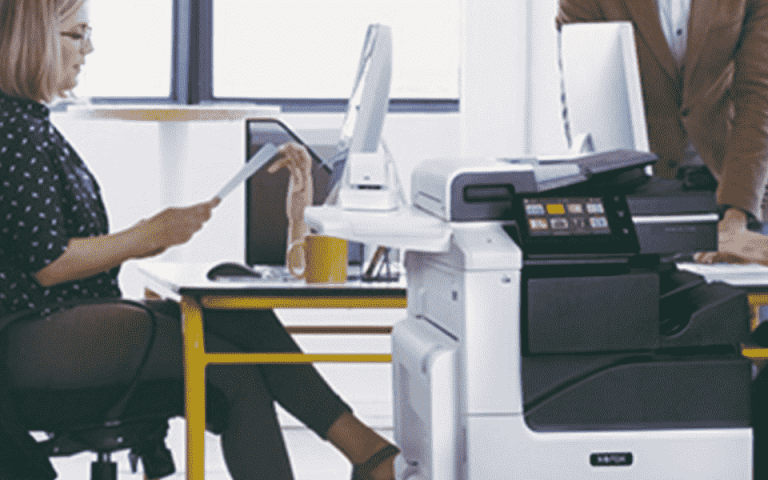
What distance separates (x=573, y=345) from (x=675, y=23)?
3.94 feet

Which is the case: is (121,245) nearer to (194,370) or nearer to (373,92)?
(194,370)

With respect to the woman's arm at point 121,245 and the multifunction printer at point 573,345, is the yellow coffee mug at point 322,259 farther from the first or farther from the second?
the multifunction printer at point 573,345

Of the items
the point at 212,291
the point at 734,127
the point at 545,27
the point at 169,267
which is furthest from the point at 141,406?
the point at 545,27

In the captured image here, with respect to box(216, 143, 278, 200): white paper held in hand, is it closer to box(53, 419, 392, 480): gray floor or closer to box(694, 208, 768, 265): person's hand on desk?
box(694, 208, 768, 265): person's hand on desk

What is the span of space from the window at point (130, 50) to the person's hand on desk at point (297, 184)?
185 centimetres

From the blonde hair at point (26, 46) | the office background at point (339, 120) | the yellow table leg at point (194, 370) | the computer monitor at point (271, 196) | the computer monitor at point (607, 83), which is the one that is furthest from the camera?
the office background at point (339, 120)

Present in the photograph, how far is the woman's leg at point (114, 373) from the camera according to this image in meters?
1.56

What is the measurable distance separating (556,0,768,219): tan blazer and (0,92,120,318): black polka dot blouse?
1.26 metres

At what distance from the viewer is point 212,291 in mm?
1618

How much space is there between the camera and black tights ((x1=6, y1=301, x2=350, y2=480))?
1.56 meters

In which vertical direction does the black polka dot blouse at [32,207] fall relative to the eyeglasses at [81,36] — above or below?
below

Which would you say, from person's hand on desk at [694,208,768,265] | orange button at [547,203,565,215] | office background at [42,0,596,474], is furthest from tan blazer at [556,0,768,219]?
office background at [42,0,596,474]

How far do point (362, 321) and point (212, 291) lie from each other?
6.19ft

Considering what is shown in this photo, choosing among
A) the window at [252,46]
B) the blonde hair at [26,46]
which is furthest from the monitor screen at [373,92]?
the window at [252,46]
